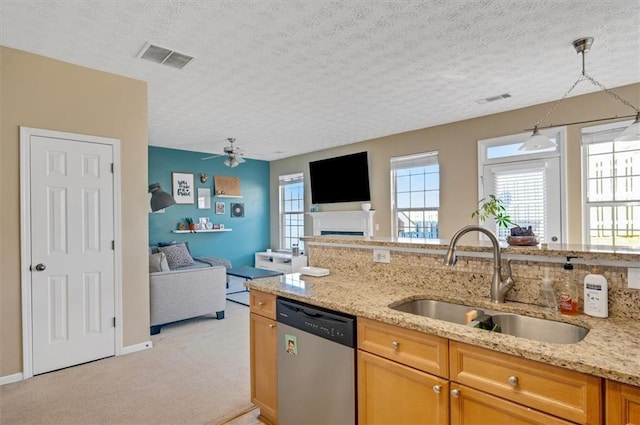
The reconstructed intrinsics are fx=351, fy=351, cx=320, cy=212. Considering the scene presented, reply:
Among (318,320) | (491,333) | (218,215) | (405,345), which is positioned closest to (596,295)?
(491,333)

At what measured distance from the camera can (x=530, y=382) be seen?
3.79 ft

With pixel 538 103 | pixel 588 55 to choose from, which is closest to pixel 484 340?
pixel 588 55

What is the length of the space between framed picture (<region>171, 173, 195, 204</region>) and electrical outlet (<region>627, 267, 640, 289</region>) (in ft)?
21.9

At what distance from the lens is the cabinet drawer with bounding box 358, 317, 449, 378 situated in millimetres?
1377

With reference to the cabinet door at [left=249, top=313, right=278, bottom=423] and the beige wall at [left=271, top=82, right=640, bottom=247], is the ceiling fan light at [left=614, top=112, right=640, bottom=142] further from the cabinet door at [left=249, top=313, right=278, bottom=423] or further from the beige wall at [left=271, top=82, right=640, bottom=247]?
the cabinet door at [left=249, top=313, right=278, bottom=423]

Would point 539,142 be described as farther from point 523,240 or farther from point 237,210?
point 237,210

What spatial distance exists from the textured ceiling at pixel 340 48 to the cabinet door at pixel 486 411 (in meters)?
2.24

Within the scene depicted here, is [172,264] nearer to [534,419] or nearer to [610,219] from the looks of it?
[534,419]

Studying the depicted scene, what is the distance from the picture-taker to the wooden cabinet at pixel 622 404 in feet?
3.23

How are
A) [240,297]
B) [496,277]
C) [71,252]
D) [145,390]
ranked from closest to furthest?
[496,277] → [145,390] → [71,252] → [240,297]

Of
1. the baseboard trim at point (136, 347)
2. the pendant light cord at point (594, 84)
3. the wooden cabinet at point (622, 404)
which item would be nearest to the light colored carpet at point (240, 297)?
the baseboard trim at point (136, 347)

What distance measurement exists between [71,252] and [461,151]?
189 inches

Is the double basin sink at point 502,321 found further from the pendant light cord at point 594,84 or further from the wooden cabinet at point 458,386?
the pendant light cord at point 594,84

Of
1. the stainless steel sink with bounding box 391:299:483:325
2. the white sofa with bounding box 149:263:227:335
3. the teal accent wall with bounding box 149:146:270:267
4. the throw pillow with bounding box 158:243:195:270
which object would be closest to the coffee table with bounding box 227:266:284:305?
the white sofa with bounding box 149:263:227:335
